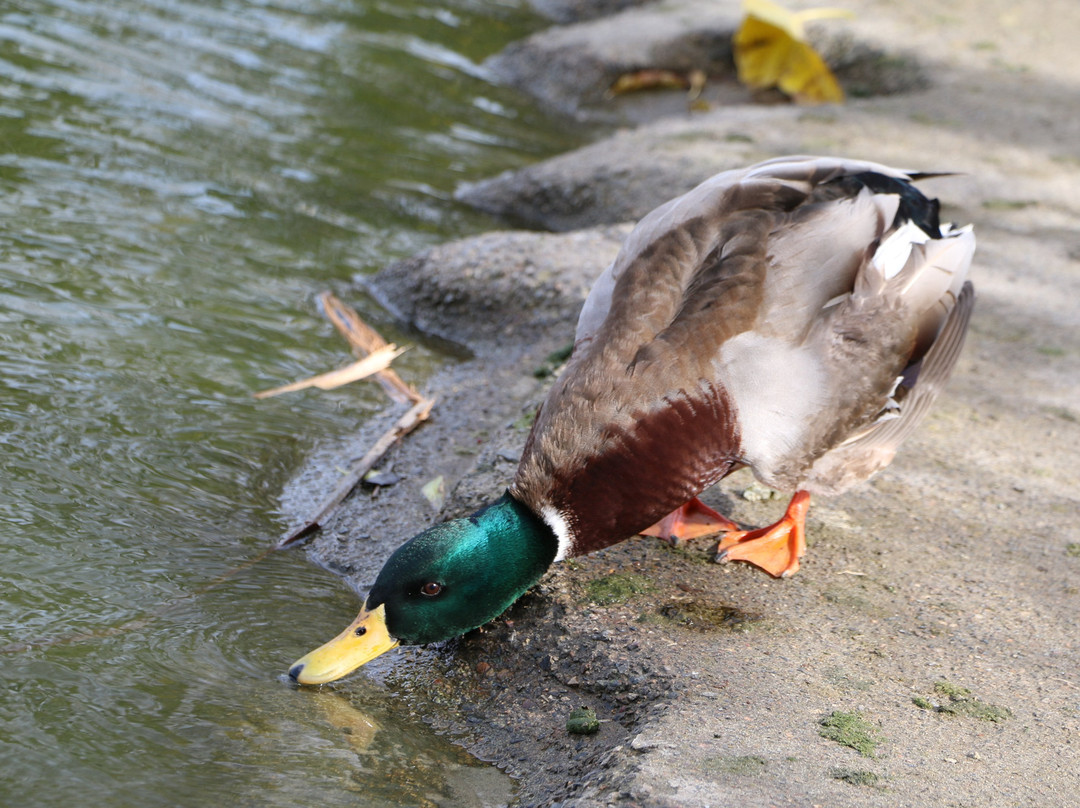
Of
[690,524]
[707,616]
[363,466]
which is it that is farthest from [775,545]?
[363,466]

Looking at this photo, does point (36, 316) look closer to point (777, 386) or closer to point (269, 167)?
point (269, 167)

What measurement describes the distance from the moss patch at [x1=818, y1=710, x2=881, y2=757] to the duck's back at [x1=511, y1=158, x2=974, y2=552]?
66 cm

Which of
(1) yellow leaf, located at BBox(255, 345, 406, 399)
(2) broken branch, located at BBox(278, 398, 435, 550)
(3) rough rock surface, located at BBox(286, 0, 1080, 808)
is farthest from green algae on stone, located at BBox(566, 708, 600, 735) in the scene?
(1) yellow leaf, located at BBox(255, 345, 406, 399)

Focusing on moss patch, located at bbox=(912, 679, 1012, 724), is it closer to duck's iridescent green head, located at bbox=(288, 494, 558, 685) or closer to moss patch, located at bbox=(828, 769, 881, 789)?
moss patch, located at bbox=(828, 769, 881, 789)

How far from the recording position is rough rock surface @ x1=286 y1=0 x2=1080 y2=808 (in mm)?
2324

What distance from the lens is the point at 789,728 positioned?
2.41 metres

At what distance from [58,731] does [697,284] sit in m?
1.85

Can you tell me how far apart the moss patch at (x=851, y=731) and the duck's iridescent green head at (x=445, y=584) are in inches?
31.0

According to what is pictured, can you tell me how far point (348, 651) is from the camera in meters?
2.61

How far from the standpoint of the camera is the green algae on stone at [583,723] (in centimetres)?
253

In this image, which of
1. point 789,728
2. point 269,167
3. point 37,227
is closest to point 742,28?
point 269,167

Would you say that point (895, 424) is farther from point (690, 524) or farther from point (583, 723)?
point (583, 723)

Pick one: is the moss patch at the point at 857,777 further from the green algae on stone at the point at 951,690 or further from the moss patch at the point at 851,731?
the green algae on stone at the point at 951,690

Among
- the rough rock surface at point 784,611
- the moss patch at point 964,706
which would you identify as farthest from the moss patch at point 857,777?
the moss patch at point 964,706
